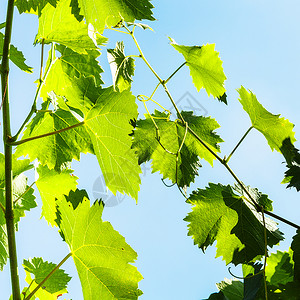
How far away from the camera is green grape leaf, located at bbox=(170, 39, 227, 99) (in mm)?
1073

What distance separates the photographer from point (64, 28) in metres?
1.08

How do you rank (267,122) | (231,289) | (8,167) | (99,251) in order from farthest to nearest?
1. (231,289)
2. (267,122)
3. (99,251)
4. (8,167)

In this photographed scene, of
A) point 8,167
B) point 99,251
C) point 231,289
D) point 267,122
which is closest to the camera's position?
point 8,167

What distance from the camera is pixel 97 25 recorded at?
856mm

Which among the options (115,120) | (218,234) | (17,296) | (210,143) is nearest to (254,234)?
(218,234)

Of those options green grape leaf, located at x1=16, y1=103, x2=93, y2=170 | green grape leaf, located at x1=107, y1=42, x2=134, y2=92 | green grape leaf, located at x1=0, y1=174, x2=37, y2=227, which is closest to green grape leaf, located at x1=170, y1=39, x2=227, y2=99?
green grape leaf, located at x1=107, y1=42, x2=134, y2=92

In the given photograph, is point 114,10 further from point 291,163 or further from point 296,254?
point 296,254

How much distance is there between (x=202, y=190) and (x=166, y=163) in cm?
11

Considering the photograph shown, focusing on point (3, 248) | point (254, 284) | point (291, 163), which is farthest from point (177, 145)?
point (3, 248)

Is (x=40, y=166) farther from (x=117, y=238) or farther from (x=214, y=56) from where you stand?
(x=214, y=56)

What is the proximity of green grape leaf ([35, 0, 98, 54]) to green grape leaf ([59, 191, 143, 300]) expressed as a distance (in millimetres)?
400

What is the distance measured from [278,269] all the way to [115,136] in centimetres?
56

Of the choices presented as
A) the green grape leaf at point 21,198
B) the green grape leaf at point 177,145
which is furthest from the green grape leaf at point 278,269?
the green grape leaf at point 21,198

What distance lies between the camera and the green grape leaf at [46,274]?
1228 mm
